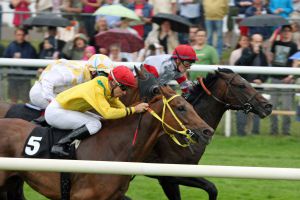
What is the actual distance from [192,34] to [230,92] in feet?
11.2

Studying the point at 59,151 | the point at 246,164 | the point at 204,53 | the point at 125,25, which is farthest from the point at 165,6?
the point at 59,151

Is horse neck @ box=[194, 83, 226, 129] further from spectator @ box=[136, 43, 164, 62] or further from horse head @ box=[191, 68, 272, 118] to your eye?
spectator @ box=[136, 43, 164, 62]

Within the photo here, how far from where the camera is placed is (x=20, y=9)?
1416 centimetres

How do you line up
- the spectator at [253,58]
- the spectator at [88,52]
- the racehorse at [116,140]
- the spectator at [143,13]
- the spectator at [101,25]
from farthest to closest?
the spectator at [143,13]
the spectator at [101,25]
the spectator at [88,52]
the spectator at [253,58]
the racehorse at [116,140]

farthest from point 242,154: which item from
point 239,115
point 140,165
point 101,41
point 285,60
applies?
point 140,165

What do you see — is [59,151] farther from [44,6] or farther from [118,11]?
[44,6]

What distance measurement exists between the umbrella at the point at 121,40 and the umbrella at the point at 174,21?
39 centimetres

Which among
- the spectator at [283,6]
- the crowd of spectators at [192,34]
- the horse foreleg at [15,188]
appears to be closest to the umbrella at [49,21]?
the crowd of spectators at [192,34]

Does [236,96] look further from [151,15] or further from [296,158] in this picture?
[151,15]

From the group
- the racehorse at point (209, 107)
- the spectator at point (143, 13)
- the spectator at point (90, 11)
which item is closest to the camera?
the racehorse at point (209, 107)

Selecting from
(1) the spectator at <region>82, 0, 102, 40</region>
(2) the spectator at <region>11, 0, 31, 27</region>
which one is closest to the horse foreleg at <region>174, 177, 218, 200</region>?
(1) the spectator at <region>82, 0, 102, 40</region>

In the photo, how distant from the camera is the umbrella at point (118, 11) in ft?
38.6

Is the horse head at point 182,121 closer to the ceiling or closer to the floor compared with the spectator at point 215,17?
closer to the ceiling

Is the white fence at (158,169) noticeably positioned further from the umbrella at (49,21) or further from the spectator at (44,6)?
the spectator at (44,6)
